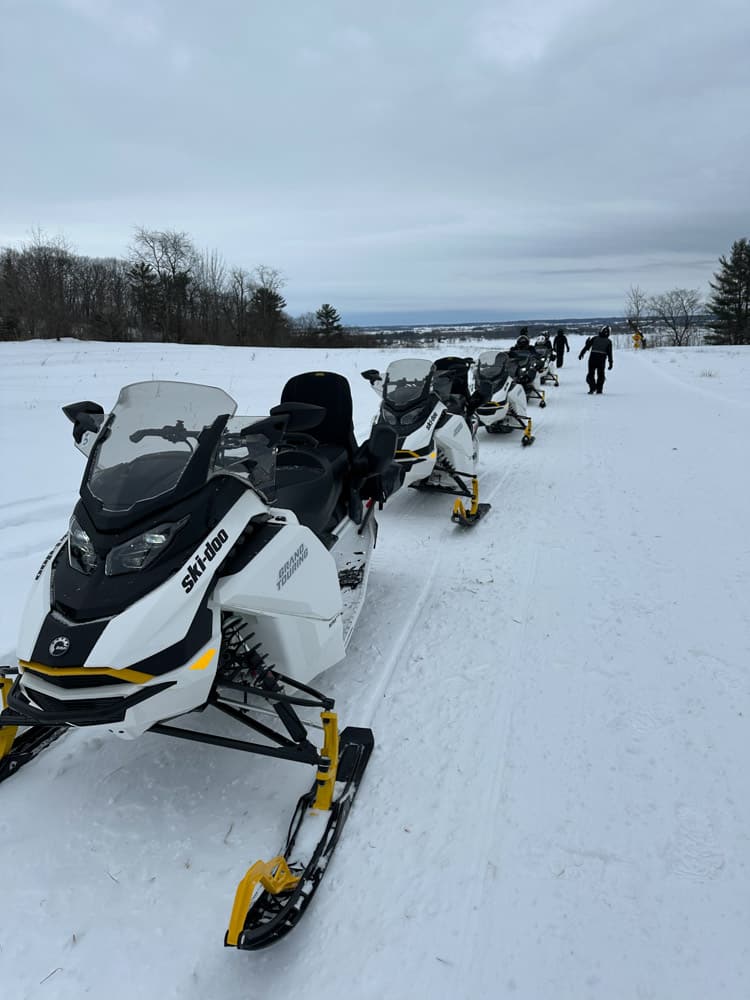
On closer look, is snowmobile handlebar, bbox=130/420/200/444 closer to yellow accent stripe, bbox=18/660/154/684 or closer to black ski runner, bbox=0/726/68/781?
yellow accent stripe, bbox=18/660/154/684

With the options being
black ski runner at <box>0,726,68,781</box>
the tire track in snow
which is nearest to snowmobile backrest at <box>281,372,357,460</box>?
the tire track in snow

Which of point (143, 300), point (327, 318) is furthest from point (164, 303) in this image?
point (327, 318)

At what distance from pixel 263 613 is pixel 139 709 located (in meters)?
0.61

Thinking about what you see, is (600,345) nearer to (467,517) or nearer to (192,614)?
(467,517)

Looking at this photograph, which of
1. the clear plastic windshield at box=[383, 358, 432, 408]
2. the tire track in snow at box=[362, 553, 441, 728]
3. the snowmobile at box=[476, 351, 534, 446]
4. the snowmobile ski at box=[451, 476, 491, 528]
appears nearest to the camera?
the tire track in snow at box=[362, 553, 441, 728]

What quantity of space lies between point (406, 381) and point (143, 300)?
134ft

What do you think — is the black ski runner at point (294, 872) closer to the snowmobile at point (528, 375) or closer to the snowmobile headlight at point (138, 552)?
the snowmobile headlight at point (138, 552)

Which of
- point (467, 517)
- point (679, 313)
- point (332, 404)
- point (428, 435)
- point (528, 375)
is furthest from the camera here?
point (679, 313)

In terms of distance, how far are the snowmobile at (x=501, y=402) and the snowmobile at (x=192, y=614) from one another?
7.04 meters

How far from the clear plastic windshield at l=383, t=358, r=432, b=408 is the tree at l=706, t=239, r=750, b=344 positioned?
53.6m

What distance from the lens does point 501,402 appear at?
386 inches

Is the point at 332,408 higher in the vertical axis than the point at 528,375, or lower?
lower

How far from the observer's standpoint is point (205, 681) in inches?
87.4

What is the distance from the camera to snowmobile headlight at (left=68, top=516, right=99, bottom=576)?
224cm
